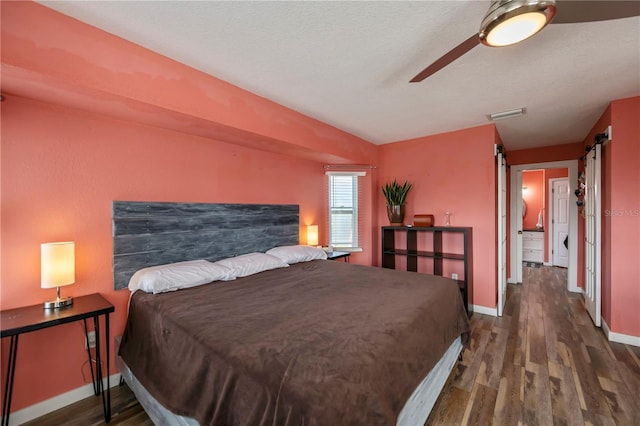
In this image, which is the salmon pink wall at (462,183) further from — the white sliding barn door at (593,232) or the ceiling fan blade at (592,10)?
the ceiling fan blade at (592,10)

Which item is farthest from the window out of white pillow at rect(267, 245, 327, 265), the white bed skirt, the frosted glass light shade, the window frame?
the frosted glass light shade

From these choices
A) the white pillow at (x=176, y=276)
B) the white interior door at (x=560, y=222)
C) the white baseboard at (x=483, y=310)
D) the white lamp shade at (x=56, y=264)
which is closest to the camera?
the white lamp shade at (x=56, y=264)

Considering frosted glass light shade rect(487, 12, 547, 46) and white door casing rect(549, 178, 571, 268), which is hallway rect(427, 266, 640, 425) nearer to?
frosted glass light shade rect(487, 12, 547, 46)

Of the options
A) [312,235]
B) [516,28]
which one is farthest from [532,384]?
[312,235]

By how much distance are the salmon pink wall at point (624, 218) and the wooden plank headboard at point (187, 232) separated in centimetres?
352

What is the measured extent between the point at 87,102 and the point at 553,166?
621 cm

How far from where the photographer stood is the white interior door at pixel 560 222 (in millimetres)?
5828

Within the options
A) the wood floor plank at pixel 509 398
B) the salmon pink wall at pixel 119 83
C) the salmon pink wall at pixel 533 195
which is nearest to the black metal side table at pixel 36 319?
the salmon pink wall at pixel 119 83

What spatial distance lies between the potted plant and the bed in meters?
1.68

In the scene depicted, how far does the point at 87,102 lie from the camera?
1.81 metres

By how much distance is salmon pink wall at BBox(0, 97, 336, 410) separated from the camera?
175 centimetres

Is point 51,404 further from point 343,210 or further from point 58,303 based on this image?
point 343,210

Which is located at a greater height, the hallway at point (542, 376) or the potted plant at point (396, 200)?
the potted plant at point (396, 200)

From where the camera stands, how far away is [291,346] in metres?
1.22
